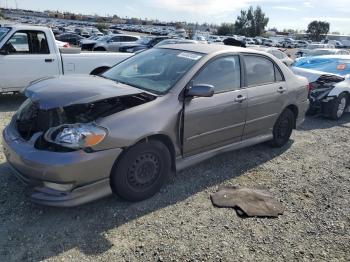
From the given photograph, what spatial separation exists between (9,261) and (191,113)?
7.47ft

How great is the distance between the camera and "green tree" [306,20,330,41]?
294 ft

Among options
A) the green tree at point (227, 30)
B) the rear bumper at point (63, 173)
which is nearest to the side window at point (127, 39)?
the rear bumper at point (63, 173)

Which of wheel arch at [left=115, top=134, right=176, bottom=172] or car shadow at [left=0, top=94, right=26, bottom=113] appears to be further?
car shadow at [left=0, top=94, right=26, bottom=113]

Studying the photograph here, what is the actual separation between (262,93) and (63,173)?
3.01 metres

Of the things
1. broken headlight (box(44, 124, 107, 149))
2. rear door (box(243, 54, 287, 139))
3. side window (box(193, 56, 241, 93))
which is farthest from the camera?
rear door (box(243, 54, 287, 139))

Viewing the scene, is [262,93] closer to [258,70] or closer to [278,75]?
[258,70]

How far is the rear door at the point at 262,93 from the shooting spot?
4.74m

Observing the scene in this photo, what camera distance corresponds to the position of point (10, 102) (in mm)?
7855

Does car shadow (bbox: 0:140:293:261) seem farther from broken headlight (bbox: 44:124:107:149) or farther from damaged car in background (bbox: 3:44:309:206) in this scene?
broken headlight (bbox: 44:124:107:149)

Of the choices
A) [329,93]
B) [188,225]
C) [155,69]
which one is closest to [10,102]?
[155,69]

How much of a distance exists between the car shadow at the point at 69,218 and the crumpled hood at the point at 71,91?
3.52 ft

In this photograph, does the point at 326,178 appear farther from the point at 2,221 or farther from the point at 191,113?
the point at 2,221

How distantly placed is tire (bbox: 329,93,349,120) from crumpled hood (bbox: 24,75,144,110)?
571 cm

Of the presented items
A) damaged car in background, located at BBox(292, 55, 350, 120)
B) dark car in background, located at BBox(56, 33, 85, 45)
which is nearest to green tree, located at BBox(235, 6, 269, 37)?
dark car in background, located at BBox(56, 33, 85, 45)
